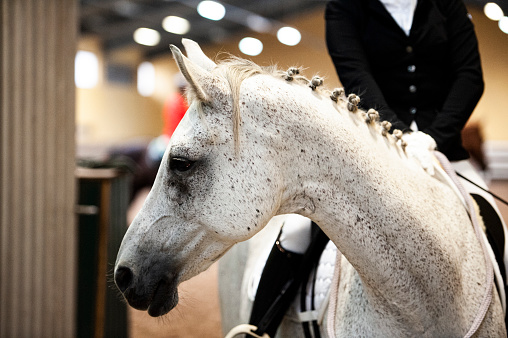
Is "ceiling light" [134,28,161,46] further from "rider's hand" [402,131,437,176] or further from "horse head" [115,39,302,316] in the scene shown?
"horse head" [115,39,302,316]

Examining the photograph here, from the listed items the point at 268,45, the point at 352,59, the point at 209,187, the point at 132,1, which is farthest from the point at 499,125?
the point at 209,187

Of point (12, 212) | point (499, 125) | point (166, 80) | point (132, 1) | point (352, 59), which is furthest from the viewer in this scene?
point (166, 80)

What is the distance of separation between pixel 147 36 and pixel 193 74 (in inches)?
657

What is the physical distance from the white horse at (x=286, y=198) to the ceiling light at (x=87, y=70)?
16939 mm

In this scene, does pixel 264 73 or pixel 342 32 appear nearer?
pixel 264 73

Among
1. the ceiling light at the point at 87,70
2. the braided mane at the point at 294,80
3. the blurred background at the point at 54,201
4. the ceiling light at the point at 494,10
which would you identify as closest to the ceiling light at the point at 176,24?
the ceiling light at the point at 87,70

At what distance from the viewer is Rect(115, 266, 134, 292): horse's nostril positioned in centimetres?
100

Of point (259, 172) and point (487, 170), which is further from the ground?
point (259, 172)

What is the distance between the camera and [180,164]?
3.20ft

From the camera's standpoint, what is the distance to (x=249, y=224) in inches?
37.7

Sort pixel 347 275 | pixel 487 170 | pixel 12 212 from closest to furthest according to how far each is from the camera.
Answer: pixel 347 275 < pixel 12 212 < pixel 487 170

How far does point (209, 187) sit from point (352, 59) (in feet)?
2.46

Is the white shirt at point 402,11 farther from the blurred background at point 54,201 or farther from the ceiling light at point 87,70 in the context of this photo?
the ceiling light at point 87,70

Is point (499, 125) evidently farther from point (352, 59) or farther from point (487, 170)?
point (352, 59)
